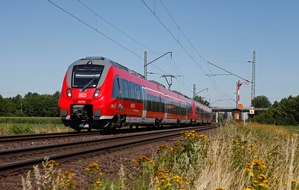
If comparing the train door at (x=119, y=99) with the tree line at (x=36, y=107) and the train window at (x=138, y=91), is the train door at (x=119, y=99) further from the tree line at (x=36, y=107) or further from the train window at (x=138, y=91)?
the tree line at (x=36, y=107)

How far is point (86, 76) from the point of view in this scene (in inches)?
718

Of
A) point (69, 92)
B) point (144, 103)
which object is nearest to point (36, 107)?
point (144, 103)

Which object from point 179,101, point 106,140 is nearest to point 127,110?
point 106,140

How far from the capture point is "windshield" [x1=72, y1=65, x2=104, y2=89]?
18031 millimetres

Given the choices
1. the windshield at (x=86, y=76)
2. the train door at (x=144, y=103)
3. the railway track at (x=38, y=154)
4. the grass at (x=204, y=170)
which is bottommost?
the railway track at (x=38, y=154)

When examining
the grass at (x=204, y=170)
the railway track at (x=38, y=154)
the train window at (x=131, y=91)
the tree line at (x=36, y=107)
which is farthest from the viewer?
the tree line at (x=36, y=107)

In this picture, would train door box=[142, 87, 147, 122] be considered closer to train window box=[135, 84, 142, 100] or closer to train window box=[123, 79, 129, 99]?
train window box=[135, 84, 142, 100]

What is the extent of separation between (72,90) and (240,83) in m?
25.1

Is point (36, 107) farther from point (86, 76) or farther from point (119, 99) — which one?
point (86, 76)

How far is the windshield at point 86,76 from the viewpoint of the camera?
59.2 feet

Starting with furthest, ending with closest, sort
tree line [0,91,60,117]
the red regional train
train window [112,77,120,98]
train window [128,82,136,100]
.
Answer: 1. tree line [0,91,60,117]
2. train window [128,82,136,100]
3. train window [112,77,120,98]
4. the red regional train

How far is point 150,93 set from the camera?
26203 millimetres

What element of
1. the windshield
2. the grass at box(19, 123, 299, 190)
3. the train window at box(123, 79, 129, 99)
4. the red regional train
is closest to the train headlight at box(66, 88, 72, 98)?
the red regional train

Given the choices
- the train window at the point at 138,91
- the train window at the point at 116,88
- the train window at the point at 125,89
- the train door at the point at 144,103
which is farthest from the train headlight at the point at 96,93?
the train door at the point at 144,103
